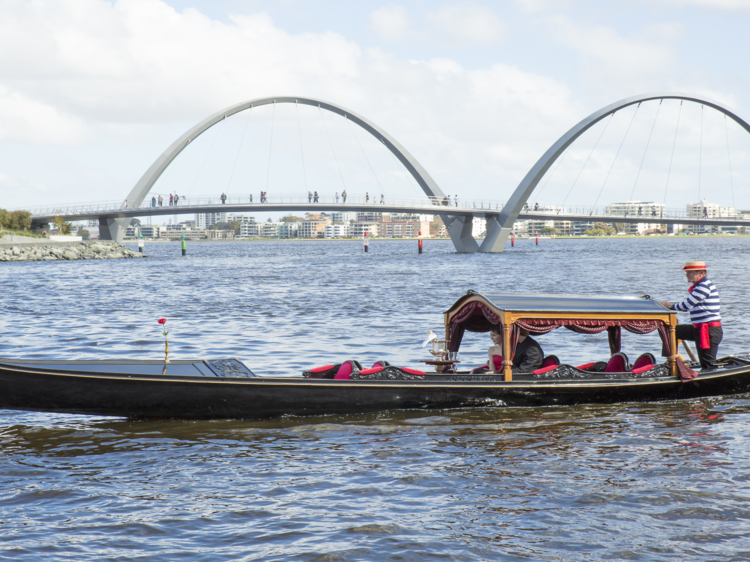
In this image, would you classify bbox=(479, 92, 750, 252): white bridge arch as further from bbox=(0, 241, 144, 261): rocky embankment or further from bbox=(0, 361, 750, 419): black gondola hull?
bbox=(0, 361, 750, 419): black gondola hull

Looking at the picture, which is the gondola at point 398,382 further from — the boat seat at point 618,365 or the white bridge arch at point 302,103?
the white bridge arch at point 302,103

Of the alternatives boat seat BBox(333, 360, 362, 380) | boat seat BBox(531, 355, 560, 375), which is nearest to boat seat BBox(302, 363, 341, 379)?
boat seat BBox(333, 360, 362, 380)

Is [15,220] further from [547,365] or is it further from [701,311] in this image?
[701,311]

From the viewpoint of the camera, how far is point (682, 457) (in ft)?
29.2

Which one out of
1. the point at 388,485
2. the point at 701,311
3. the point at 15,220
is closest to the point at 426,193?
the point at 15,220

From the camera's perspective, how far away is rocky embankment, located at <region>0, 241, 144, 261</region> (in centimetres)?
6781

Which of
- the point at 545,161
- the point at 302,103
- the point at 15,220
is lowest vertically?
the point at 15,220

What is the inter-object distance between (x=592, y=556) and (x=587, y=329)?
18.5ft

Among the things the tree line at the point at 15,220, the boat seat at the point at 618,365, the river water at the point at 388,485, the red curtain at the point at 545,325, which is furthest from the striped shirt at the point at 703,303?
the tree line at the point at 15,220

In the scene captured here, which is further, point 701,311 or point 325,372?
point 701,311

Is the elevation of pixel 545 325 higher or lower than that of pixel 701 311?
lower

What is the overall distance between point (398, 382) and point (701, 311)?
5291mm

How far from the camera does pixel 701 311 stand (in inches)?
469

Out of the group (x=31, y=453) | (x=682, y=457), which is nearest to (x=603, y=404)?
(x=682, y=457)
